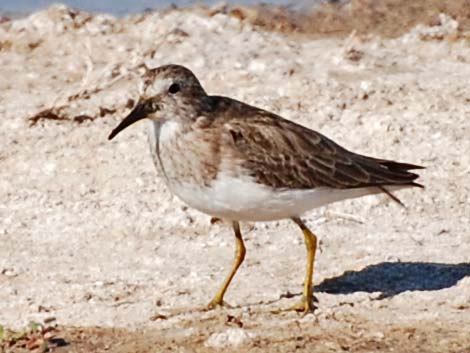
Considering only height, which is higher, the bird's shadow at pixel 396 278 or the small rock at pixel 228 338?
the small rock at pixel 228 338

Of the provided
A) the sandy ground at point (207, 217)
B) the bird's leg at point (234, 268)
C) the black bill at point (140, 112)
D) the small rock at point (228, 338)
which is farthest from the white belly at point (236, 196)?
the small rock at point (228, 338)

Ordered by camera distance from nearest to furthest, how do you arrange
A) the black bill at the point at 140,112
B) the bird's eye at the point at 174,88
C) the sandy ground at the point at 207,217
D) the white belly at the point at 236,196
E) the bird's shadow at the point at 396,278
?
1. the sandy ground at the point at 207,217
2. the white belly at the point at 236,196
3. the black bill at the point at 140,112
4. the bird's eye at the point at 174,88
5. the bird's shadow at the point at 396,278

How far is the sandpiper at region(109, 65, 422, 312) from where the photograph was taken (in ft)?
31.8

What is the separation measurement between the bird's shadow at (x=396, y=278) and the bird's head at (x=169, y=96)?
1416 mm

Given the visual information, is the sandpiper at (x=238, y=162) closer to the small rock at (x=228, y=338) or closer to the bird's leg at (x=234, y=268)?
the bird's leg at (x=234, y=268)

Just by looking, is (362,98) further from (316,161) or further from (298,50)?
(316,161)

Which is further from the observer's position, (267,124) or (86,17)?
(86,17)

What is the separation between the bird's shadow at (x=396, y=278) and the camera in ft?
33.6

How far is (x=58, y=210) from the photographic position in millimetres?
11711

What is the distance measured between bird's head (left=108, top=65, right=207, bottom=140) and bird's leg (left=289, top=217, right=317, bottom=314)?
3.19 feet

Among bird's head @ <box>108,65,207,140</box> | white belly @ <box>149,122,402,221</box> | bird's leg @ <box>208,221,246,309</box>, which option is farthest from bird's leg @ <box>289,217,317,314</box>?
bird's head @ <box>108,65,207,140</box>

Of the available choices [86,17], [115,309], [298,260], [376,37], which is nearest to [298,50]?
[376,37]

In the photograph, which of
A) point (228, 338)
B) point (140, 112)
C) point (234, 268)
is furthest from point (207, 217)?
point (228, 338)

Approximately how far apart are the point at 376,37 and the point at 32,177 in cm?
495
